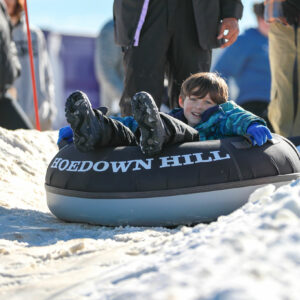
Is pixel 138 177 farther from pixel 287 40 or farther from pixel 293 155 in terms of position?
pixel 287 40

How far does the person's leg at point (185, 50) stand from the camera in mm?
3360

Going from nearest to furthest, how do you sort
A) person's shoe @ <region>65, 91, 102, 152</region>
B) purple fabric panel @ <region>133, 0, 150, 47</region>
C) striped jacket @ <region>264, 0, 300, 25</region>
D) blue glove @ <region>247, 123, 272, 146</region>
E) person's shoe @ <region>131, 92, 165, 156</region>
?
person's shoe @ <region>131, 92, 165, 156</region>, person's shoe @ <region>65, 91, 102, 152</region>, blue glove @ <region>247, 123, 272, 146</region>, purple fabric panel @ <region>133, 0, 150, 47</region>, striped jacket @ <region>264, 0, 300, 25</region>

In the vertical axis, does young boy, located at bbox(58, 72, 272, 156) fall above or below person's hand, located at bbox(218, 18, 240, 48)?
below

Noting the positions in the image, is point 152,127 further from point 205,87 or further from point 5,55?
point 5,55

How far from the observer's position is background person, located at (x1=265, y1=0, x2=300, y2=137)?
14.3 ft

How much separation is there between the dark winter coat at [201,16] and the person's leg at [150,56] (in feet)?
0.24

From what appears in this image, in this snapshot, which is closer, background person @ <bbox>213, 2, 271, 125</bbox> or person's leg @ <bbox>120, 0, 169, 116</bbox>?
person's leg @ <bbox>120, 0, 169, 116</bbox>

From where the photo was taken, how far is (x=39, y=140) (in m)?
4.55

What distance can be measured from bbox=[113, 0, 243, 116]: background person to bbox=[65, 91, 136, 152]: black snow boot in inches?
26.2

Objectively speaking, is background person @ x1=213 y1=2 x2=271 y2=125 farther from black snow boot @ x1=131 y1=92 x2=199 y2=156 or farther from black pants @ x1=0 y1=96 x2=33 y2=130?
black snow boot @ x1=131 y1=92 x2=199 y2=156

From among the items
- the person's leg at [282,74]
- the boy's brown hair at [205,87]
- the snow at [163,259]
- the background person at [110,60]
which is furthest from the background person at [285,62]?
the background person at [110,60]

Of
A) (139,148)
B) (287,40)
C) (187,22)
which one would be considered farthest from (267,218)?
(287,40)

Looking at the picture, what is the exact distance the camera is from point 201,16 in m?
3.34

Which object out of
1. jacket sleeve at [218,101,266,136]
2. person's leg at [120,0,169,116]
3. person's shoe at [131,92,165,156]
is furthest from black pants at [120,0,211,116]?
person's shoe at [131,92,165,156]
